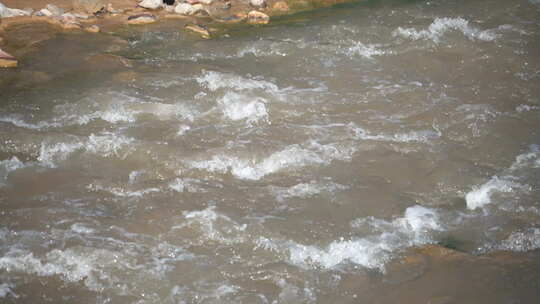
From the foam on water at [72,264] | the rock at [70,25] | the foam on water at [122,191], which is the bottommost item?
the foam on water at [72,264]

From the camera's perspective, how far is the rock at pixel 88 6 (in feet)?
33.0

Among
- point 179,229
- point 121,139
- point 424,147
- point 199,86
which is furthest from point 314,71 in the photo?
point 179,229

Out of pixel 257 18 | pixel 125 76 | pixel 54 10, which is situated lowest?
pixel 125 76

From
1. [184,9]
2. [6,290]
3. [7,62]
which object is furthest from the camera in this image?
[184,9]

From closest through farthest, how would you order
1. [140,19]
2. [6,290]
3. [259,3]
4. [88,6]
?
[6,290] < [140,19] < [88,6] < [259,3]

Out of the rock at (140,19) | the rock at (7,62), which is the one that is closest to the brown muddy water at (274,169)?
the rock at (7,62)

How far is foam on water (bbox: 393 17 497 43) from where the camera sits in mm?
8852

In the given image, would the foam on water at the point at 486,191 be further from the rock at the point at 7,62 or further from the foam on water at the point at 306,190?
the rock at the point at 7,62

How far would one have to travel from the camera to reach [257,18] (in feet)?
33.5

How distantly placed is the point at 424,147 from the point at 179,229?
2929 millimetres

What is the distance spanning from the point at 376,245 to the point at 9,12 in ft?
27.1

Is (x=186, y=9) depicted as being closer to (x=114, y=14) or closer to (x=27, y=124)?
(x=114, y=14)

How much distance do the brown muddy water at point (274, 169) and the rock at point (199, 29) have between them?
1.27 feet

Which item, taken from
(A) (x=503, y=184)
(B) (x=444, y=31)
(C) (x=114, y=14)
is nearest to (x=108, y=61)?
(C) (x=114, y=14)
